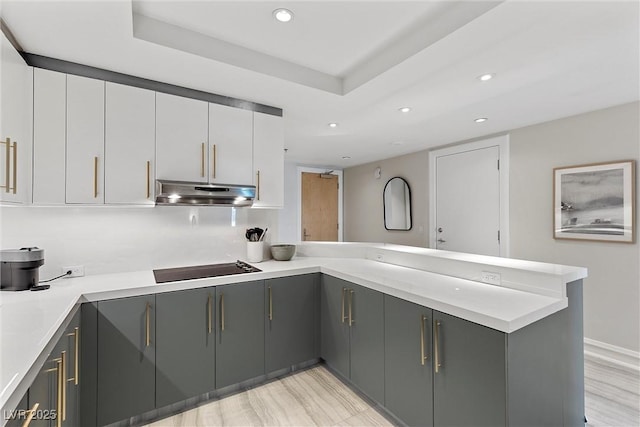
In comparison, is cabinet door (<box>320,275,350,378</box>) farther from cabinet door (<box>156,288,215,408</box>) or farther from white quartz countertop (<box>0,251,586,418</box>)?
cabinet door (<box>156,288,215,408</box>)

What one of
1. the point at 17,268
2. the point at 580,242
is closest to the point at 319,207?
the point at 580,242

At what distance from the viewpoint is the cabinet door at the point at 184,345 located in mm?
1931

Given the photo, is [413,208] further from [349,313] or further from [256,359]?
[256,359]

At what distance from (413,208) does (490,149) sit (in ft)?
4.55

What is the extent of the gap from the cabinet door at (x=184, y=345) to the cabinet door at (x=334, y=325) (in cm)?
87

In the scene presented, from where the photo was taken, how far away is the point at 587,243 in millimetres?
2854

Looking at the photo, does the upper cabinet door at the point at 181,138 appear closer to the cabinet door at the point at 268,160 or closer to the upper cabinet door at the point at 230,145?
the upper cabinet door at the point at 230,145

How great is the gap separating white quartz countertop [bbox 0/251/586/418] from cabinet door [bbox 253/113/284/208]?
2.01ft

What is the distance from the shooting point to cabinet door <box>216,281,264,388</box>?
2.13m

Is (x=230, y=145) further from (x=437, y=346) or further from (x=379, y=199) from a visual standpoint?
(x=379, y=199)

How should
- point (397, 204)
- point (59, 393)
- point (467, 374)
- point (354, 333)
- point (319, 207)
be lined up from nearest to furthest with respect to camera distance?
point (59, 393), point (467, 374), point (354, 333), point (397, 204), point (319, 207)

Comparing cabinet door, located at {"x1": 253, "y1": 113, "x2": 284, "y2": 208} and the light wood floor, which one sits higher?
cabinet door, located at {"x1": 253, "y1": 113, "x2": 284, "y2": 208}

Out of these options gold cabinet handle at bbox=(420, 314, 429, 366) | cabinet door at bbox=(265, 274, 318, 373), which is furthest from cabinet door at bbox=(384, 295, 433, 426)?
cabinet door at bbox=(265, 274, 318, 373)

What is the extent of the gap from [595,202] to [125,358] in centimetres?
393
